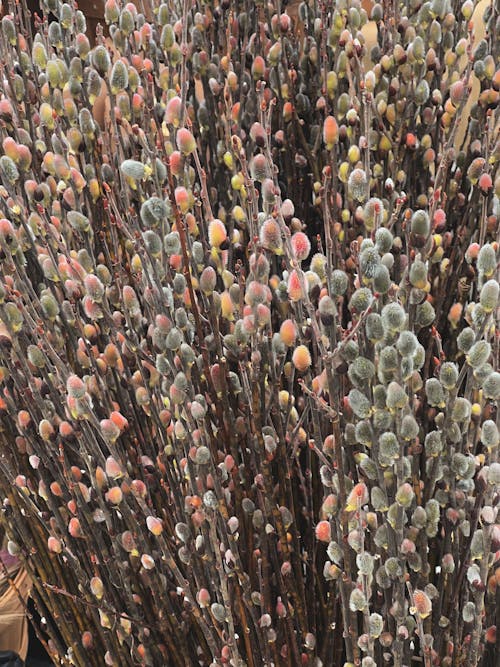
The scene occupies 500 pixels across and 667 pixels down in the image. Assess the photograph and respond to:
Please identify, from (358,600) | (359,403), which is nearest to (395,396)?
(359,403)

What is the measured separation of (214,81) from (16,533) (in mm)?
493

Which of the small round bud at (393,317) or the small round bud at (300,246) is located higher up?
the small round bud at (300,246)

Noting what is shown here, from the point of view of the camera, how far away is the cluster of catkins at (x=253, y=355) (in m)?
0.49

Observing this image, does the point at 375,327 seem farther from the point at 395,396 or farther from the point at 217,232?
the point at 217,232

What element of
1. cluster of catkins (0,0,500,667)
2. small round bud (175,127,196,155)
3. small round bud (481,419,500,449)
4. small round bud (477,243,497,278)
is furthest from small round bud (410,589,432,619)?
small round bud (175,127,196,155)

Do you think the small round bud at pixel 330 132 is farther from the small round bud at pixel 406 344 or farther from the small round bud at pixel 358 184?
the small round bud at pixel 406 344

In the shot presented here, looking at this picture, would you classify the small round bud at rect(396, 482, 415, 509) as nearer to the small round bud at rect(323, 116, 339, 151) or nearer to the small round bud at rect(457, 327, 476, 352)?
the small round bud at rect(457, 327, 476, 352)

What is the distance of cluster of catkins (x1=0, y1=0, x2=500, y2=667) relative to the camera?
0.49 m

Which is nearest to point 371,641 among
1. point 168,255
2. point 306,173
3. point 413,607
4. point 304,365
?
point 413,607

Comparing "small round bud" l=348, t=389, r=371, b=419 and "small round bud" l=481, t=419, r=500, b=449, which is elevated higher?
"small round bud" l=348, t=389, r=371, b=419

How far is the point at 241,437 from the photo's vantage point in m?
0.62

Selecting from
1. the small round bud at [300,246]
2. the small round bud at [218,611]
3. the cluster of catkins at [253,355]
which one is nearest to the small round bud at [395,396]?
the cluster of catkins at [253,355]

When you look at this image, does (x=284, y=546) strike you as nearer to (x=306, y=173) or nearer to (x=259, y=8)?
(x=306, y=173)

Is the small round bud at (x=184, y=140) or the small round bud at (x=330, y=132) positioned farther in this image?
the small round bud at (x=330, y=132)
